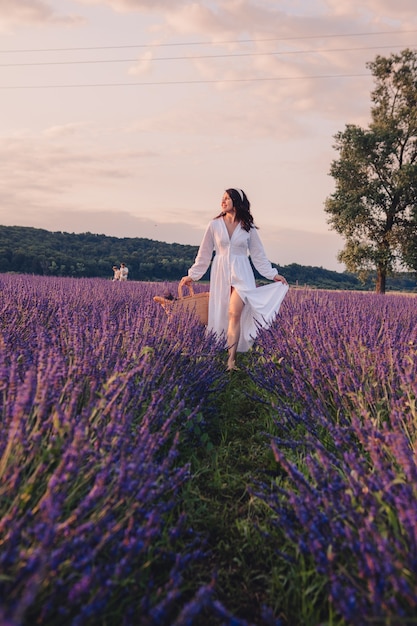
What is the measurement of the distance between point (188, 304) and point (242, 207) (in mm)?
965

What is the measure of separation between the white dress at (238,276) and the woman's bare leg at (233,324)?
0.19 feet

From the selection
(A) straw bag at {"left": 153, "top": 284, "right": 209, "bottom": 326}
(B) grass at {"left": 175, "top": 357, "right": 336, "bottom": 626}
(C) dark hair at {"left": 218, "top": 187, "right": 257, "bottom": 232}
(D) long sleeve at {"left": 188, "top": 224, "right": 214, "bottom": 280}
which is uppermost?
(C) dark hair at {"left": 218, "top": 187, "right": 257, "bottom": 232}

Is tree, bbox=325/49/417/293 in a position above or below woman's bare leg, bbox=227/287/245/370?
above

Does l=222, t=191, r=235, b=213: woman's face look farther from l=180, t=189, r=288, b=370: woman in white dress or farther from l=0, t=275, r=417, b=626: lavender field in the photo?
l=0, t=275, r=417, b=626: lavender field

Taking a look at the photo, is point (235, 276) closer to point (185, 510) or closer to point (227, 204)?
point (227, 204)

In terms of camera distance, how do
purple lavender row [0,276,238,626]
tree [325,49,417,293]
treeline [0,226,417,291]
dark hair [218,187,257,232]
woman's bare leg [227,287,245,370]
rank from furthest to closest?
1. treeline [0,226,417,291]
2. tree [325,49,417,293]
3. woman's bare leg [227,287,245,370]
4. dark hair [218,187,257,232]
5. purple lavender row [0,276,238,626]

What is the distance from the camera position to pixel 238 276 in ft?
14.3

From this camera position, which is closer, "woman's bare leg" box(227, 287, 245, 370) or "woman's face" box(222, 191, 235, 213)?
"woman's face" box(222, 191, 235, 213)

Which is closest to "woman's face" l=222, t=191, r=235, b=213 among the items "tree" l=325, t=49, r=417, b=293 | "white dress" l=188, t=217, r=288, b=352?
"white dress" l=188, t=217, r=288, b=352

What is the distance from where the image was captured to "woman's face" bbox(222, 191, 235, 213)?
4211 millimetres

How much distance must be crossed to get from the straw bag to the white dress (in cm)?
11

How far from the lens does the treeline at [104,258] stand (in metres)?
30.0

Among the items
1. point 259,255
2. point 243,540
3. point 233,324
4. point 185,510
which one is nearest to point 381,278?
point 259,255

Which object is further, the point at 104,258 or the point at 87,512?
the point at 104,258
